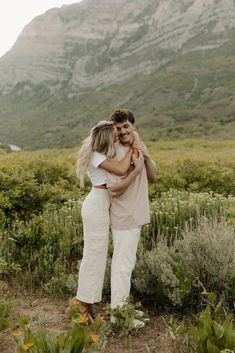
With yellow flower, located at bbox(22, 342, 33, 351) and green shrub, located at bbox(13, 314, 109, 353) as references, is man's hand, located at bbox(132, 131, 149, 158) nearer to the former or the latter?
green shrub, located at bbox(13, 314, 109, 353)

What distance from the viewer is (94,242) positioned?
4.45 m

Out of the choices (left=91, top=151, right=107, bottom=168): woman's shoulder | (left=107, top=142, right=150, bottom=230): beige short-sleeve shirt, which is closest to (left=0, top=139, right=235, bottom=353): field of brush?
(left=107, top=142, right=150, bottom=230): beige short-sleeve shirt

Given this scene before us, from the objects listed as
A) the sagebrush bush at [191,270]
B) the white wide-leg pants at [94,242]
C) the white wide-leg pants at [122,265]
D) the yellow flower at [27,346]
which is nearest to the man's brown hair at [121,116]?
the white wide-leg pants at [94,242]

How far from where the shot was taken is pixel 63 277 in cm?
510

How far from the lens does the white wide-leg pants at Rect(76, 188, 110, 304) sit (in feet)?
14.5

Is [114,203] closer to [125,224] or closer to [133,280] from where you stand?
[125,224]

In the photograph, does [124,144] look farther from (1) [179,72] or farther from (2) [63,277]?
(1) [179,72]

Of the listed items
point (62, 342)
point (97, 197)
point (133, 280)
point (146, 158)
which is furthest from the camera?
point (133, 280)

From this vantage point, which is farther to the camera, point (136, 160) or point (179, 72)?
point (179, 72)

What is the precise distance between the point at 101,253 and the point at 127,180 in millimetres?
709

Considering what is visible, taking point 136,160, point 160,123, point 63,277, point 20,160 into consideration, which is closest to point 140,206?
point 136,160

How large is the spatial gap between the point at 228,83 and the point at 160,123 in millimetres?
34557

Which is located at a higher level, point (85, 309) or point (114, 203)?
point (114, 203)

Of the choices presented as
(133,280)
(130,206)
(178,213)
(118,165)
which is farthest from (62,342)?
(178,213)
